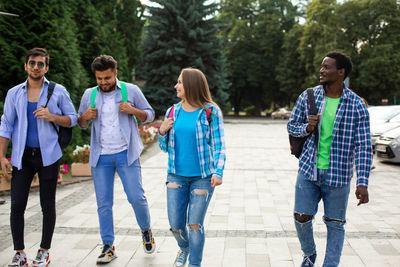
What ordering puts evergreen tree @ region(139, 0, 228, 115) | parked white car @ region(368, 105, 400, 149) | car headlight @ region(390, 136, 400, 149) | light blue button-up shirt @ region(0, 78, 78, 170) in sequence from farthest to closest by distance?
evergreen tree @ region(139, 0, 228, 115), parked white car @ region(368, 105, 400, 149), car headlight @ region(390, 136, 400, 149), light blue button-up shirt @ region(0, 78, 78, 170)

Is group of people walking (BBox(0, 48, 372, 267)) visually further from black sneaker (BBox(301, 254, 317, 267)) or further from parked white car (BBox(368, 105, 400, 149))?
parked white car (BBox(368, 105, 400, 149))

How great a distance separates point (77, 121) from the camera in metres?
3.93

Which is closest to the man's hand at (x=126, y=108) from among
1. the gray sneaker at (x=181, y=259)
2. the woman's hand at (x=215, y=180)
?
the woman's hand at (x=215, y=180)

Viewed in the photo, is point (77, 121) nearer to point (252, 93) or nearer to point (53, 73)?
A: point (53, 73)

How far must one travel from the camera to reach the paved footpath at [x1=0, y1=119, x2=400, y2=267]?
4.01m

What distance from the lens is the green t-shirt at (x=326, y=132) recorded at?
10.5 ft

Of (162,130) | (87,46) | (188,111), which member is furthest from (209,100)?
(87,46)

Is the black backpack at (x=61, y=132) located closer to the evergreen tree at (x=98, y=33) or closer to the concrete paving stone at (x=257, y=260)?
the concrete paving stone at (x=257, y=260)

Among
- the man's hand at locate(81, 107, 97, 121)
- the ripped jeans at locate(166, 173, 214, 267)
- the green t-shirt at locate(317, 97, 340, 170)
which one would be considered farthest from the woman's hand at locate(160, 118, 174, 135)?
the green t-shirt at locate(317, 97, 340, 170)

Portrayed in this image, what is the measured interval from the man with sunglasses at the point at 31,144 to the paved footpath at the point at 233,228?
49cm

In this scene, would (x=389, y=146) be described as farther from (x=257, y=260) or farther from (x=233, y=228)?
(x=257, y=260)

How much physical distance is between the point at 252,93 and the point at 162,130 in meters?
49.8

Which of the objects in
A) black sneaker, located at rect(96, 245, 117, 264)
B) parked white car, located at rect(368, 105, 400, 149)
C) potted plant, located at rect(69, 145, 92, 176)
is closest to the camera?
black sneaker, located at rect(96, 245, 117, 264)

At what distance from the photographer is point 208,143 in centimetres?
338
